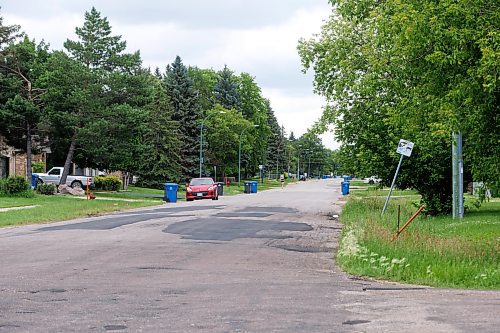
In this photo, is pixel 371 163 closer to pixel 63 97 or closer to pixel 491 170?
A: pixel 491 170

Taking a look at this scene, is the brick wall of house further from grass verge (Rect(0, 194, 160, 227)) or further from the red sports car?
grass verge (Rect(0, 194, 160, 227))

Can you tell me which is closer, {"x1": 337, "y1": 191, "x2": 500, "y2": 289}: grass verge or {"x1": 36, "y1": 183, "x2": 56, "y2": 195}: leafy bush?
{"x1": 337, "y1": 191, "x2": 500, "y2": 289}: grass verge

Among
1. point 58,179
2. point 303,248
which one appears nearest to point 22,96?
point 58,179

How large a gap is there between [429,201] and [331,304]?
20.5 meters

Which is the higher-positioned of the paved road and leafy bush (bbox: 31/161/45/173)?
leafy bush (bbox: 31/161/45/173)

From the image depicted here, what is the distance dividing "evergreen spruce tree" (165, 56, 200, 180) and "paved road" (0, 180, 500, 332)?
5585cm

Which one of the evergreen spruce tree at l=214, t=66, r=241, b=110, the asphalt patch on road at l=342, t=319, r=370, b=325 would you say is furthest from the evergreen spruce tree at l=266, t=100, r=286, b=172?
the asphalt patch on road at l=342, t=319, r=370, b=325

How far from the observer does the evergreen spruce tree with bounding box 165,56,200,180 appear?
243ft

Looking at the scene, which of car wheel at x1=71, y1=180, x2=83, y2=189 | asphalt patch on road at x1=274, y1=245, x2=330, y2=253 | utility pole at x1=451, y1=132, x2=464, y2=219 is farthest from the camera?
car wheel at x1=71, y1=180, x2=83, y2=189

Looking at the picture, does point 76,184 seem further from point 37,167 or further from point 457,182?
point 457,182

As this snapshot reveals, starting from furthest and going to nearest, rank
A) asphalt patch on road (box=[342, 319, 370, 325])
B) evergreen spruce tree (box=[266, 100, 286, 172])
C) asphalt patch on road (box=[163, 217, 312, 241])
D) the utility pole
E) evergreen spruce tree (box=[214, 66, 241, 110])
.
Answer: evergreen spruce tree (box=[266, 100, 286, 172]) < evergreen spruce tree (box=[214, 66, 241, 110]) < the utility pole < asphalt patch on road (box=[163, 217, 312, 241]) < asphalt patch on road (box=[342, 319, 370, 325])

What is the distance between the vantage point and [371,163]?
29.7 meters

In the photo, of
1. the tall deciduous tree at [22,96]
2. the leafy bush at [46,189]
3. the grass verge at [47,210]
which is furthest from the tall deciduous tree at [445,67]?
the leafy bush at [46,189]

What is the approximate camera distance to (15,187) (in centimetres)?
3722
